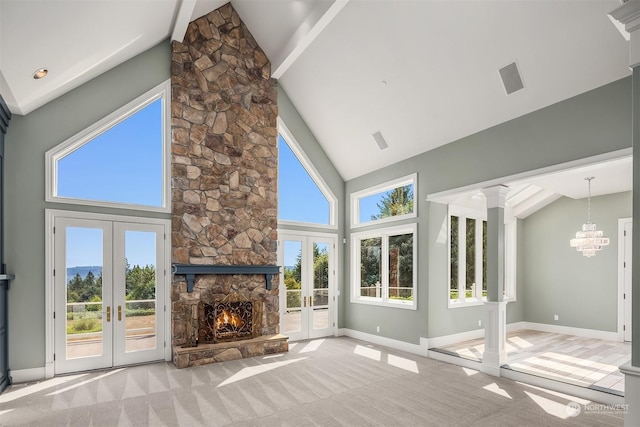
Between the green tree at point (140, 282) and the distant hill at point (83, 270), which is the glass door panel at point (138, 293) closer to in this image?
the green tree at point (140, 282)

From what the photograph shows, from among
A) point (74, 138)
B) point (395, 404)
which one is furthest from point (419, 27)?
point (74, 138)

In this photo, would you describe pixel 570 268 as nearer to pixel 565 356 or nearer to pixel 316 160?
pixel 565 356

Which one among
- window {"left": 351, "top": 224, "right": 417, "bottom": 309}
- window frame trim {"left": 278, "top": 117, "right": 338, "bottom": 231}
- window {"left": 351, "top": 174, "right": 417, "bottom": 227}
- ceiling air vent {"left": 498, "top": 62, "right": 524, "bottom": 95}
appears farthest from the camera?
window frame trim {"left": 278, "top": 117, "right": 338, "bottom": 231}

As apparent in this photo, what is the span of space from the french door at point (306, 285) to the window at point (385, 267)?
59 centimetres

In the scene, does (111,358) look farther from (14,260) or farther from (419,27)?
(419,27)

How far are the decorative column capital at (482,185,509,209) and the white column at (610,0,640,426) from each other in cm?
298

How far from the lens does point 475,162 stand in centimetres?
607

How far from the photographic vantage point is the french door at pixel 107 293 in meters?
5.57

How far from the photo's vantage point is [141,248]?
245 inches

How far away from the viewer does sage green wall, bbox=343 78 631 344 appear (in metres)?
4.51

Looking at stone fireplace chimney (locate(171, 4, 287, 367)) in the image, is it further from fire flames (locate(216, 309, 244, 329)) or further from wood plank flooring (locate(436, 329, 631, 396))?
wood plank flooring (locate(436, 329, 631, 396))

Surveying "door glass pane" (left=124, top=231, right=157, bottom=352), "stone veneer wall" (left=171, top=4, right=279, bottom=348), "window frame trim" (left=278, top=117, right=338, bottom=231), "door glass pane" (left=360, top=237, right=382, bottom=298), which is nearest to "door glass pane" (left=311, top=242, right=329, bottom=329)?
"window frame trim" (left=278, top=117, right=338, bottom=231)

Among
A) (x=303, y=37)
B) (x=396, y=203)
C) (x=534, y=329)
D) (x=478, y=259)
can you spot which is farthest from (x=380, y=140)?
(x=534, y=329)

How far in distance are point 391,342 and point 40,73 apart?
707 cm
